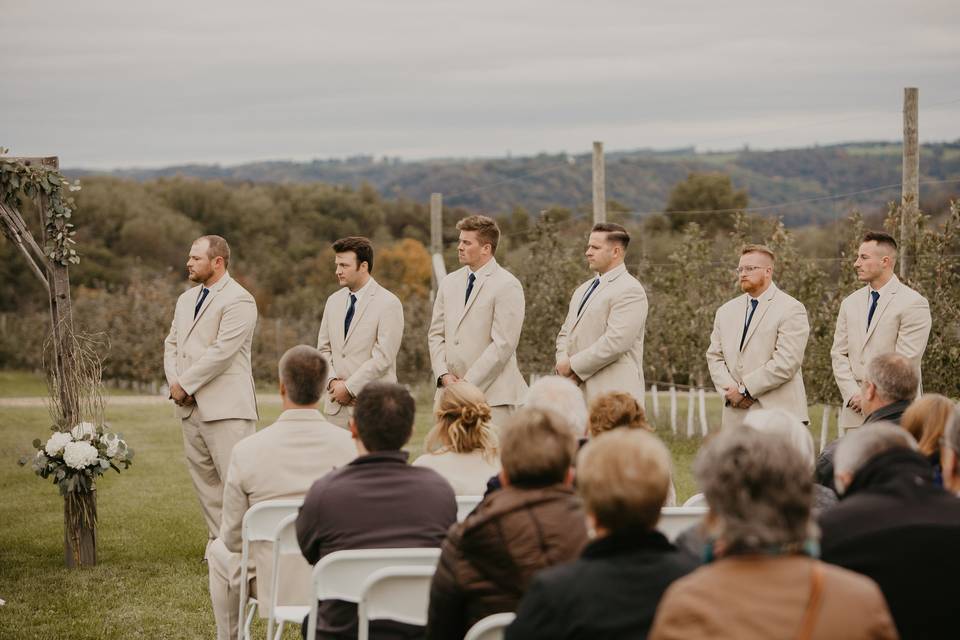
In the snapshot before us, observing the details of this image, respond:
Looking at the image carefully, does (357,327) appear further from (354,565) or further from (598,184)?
(598,184)

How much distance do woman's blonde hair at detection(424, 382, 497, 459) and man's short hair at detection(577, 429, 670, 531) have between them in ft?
5.37

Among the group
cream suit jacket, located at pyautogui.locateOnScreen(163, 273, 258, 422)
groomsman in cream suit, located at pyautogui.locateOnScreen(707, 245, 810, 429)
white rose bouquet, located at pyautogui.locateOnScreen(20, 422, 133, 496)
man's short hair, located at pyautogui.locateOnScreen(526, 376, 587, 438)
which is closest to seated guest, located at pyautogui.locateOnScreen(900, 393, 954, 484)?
man's short hair, located at pyautogui.locateOnScreen(526, 376, 587, 438)

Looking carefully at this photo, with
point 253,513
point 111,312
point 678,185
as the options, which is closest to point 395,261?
point 111,312

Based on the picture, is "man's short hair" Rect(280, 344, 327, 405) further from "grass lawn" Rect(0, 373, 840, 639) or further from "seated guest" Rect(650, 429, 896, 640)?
"seated guest" Rect(650, 429, 896, 640)

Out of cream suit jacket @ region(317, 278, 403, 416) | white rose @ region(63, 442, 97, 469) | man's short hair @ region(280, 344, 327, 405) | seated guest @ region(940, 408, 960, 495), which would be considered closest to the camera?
seated guest @ region(940, 408, 960, 495)

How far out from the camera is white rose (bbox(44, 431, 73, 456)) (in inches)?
280

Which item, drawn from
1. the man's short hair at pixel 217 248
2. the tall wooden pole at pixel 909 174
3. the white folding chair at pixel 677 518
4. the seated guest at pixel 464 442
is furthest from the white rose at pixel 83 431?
the tall wooden pole at pixel 909 174

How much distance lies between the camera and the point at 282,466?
4.48 meters

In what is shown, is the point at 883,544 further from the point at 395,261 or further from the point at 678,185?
the point at 678,185

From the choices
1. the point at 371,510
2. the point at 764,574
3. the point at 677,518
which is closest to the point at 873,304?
the point at 677,518

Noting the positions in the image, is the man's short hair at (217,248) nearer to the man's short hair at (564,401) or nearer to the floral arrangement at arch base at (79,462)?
the floral arrangement at arch base at (79,462)

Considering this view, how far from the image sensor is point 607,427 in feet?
14.3

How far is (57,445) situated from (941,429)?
542cm

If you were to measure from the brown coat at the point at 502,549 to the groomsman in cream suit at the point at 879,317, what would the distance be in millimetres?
4682
